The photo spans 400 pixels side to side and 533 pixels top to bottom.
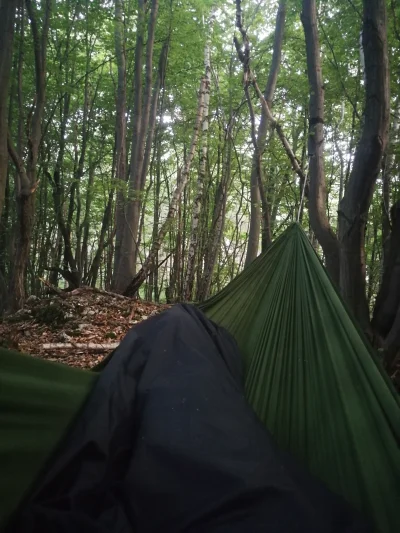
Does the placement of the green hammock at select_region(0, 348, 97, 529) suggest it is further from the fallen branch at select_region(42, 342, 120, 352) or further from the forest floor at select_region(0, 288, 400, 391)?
the fallen branch at select_region(42, 342, 120, 352)

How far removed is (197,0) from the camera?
5004 mm

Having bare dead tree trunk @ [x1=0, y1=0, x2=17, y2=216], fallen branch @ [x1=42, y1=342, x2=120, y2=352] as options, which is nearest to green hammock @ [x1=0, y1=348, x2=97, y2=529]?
fallen branch @ [x1=42, y1=342, x2=120, y2=352]

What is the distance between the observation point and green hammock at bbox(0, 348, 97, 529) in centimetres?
78

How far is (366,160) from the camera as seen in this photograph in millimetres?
1823

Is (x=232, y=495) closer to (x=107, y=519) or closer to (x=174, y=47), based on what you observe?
(x=107, y=519)

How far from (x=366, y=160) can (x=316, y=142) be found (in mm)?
406

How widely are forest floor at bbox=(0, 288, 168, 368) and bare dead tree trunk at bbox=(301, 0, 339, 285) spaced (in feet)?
5.36

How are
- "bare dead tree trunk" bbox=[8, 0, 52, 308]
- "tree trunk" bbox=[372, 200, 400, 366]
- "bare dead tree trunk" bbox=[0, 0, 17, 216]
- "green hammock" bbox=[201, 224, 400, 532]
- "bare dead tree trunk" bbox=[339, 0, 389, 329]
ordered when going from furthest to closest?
1. "bare dead tree trunk" bbox=[8, 0, 52, 308]
2. "bare dead tree trunk" bbox=[0, 0, 17, 216]
3. "tree trunk" bbox=[372, 200, 400, 366]
4. "bare dead tree trunk" bbox=[339, 0, 389, 329]
5. "green hammock" bbox=[201, 224, 400, 532]

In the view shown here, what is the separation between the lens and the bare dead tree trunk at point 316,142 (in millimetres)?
2152

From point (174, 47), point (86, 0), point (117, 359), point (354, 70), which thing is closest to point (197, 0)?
point (174, 47)

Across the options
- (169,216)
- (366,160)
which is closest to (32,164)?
(169,216)

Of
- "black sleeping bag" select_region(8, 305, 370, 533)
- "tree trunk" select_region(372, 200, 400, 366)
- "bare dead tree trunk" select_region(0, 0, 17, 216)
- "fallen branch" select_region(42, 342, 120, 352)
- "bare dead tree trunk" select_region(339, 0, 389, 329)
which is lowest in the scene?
"fallen branch" select_region(42, 342, 120, 352)

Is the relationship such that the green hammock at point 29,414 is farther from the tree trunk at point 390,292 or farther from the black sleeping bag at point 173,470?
the tree trunk at point 390,292

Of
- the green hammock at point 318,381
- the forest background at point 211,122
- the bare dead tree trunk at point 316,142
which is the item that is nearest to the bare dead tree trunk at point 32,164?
the forest background at point 211,122
